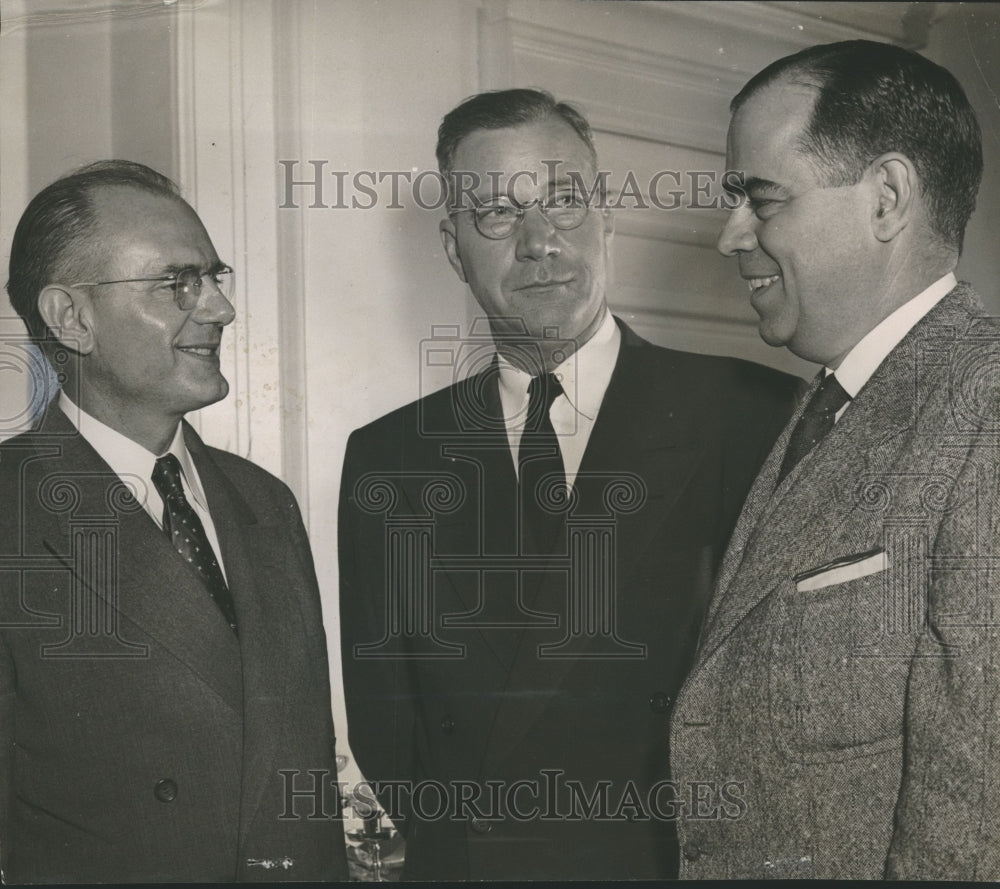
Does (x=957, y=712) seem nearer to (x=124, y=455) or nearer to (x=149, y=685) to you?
(x=149, y=685)

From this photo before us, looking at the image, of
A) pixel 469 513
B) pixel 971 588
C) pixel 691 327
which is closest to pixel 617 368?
pixel 691 327

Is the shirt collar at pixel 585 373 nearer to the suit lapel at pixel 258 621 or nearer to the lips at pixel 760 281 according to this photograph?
the lips at pixel 760 281

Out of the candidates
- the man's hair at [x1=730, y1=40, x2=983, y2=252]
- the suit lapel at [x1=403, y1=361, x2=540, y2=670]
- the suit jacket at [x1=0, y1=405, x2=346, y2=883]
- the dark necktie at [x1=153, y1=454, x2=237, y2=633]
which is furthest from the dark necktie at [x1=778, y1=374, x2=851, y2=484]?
the dark necktie at [x1=153, y1=454, x2=237, y2=633]

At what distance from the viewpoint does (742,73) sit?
2.13 m

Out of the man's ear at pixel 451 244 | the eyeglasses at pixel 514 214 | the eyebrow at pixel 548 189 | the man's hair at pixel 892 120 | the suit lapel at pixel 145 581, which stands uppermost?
the man's hair at pixel 892 120

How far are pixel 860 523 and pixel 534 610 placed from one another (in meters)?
0.51

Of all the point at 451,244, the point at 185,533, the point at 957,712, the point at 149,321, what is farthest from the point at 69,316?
→ the point at 957,712

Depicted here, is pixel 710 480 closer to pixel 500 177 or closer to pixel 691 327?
pixel 691 327

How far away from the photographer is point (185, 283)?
2.07 m

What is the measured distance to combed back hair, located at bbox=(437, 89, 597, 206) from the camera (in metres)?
2.11

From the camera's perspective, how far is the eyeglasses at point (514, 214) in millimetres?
2090

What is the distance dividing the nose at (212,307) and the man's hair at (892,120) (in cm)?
86

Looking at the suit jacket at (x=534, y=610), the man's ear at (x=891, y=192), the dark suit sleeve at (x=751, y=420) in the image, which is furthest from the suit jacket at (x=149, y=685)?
the man's ear at (x=891, y=192)

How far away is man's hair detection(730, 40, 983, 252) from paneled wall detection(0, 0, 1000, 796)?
0.15 ft
